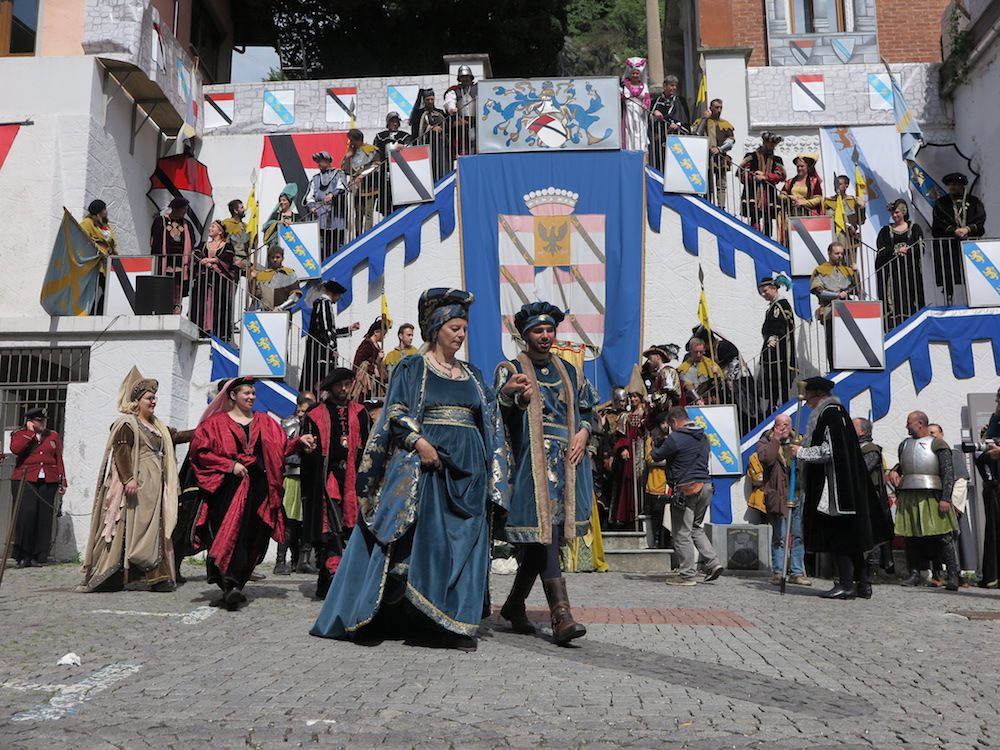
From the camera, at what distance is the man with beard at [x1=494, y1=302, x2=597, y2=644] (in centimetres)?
644

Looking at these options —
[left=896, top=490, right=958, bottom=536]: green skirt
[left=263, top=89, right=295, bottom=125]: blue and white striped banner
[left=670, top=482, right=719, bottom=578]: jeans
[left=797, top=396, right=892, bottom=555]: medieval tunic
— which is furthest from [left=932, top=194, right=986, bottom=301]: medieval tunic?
[left=263, top=89, right=295, bottom=125]: blue and white striped banner

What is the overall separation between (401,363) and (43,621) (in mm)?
3178

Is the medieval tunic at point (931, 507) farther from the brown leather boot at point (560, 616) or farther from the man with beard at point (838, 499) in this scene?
the brown leather boot at point (560, 616)

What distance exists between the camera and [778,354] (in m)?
15.0

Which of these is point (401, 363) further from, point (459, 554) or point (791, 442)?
point (791, 442)

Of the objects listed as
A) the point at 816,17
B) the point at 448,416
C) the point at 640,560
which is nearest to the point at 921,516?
the point at 640,560

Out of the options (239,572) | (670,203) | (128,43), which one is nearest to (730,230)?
(670,203)

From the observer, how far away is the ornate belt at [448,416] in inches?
252

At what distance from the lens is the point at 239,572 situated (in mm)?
8102

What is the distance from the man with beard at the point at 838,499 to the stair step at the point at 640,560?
9.81 feet

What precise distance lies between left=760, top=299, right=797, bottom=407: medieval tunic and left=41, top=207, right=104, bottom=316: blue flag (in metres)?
9.28

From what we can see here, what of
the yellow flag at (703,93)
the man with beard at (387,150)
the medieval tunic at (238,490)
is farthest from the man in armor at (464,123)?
the medieval tunic at (238,490)

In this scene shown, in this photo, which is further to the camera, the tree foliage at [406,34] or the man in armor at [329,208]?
A: the tree foliage at [406,34]

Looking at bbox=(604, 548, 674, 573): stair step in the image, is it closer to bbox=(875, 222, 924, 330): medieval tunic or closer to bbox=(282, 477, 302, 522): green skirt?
bbox=(282, 477, 302, 522): green skirt
